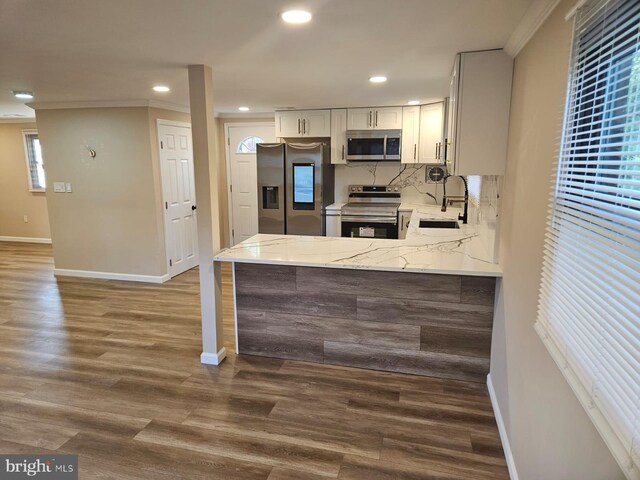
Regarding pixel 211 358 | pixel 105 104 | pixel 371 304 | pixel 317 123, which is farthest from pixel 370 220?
pixel 105 104

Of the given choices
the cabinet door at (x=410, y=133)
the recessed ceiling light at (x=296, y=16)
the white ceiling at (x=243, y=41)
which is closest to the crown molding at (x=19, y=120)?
the white ceiling at (x=243, y=41)

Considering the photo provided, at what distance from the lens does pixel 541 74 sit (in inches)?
70.6

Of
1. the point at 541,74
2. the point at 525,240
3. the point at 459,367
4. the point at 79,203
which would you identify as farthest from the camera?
the point at 79,203

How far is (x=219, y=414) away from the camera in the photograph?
2.51 m

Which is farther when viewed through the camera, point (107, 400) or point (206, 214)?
point (206, 214)

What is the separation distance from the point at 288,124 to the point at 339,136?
0.71 metres

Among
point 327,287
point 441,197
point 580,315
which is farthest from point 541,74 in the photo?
point 441,197

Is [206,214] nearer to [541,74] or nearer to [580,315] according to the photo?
[541,74]

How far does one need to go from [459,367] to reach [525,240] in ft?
4.22

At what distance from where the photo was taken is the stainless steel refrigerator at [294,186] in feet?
16.9

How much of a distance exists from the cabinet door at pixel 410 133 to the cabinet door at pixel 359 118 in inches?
16.4

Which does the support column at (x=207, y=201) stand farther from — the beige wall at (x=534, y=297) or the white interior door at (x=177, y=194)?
the white interior door at (x=177, y=194)

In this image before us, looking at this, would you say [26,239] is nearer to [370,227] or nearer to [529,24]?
[370,227]

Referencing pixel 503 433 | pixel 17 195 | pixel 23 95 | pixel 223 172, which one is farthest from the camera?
pixel 17 195
